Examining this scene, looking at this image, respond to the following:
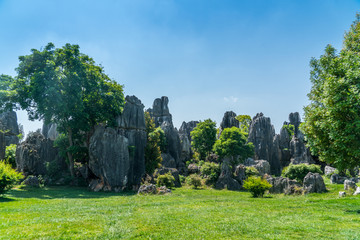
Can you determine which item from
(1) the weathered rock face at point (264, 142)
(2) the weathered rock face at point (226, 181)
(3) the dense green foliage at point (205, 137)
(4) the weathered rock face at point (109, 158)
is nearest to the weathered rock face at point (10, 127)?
(4) the weathered rock face at point (109, 158)

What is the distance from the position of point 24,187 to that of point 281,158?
56.8 m

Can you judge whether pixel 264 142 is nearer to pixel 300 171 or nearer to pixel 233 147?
pixel 233 147

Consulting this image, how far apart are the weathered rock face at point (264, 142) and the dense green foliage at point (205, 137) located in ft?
49.9

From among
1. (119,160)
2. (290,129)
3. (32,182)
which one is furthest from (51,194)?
(290,129)

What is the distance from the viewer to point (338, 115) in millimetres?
12922

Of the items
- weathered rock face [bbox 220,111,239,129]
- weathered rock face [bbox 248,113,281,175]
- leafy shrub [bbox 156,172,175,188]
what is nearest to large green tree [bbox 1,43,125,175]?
leafy shrub [bbox 156,172,175,188]

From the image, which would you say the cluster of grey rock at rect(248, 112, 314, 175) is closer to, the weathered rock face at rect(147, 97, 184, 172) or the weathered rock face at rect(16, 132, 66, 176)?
the weathered rock face at rect(147, 97, 184, 172)

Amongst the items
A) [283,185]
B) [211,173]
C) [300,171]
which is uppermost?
[300,171]

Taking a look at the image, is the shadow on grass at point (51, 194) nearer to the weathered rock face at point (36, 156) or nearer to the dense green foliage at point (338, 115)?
the weathered rock face at point (36, 156)

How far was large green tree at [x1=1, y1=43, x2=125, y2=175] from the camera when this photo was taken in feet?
89.8

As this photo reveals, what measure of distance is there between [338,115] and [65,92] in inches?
1073

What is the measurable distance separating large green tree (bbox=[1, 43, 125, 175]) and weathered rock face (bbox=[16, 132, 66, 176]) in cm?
394

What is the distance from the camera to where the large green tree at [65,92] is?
89.8ft

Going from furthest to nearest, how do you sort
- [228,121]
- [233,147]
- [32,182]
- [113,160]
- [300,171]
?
[228,121] < [233,147] < [300,171] < [113,160] < [32,182]
